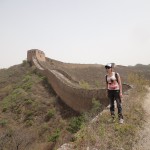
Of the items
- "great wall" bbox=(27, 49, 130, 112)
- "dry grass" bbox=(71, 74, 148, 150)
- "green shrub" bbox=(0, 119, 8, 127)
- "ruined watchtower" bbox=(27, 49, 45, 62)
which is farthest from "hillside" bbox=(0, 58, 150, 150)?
"ruined watchtower" bbox=(27, 49, 45, 62)

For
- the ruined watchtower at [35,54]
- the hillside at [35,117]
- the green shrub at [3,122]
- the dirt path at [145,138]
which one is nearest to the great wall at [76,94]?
the hillside at [35,117]

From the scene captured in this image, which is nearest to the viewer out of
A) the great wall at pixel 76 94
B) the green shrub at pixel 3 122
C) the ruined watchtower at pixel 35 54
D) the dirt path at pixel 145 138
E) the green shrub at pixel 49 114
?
the dirt path at pixel 145 138

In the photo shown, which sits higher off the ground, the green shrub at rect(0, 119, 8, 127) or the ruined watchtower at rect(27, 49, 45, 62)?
the ruined watchtower at rect(27, 49, 45, 62)

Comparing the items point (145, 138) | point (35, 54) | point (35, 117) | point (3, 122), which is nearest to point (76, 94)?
point (35, 117)

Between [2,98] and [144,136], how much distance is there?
19.5 metres

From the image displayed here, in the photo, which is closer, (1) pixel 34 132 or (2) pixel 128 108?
(2) pixel 128 108

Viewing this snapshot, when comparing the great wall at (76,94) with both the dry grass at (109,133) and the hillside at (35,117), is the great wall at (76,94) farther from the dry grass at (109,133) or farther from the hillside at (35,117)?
the dry grass at (109,133)

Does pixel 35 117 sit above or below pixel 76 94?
below

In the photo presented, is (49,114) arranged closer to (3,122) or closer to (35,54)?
(3,122)

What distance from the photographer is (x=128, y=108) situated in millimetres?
6023

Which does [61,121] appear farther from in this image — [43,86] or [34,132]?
[43,86]

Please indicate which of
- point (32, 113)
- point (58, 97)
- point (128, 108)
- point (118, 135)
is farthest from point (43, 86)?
point (118, 135)

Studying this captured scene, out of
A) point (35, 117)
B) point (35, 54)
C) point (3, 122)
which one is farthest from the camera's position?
point (35, 54)

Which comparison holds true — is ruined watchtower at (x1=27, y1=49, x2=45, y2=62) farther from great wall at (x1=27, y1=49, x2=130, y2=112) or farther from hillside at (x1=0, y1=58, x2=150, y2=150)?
great wall at (x1=27, y1=49, x2=130, y2=112)
